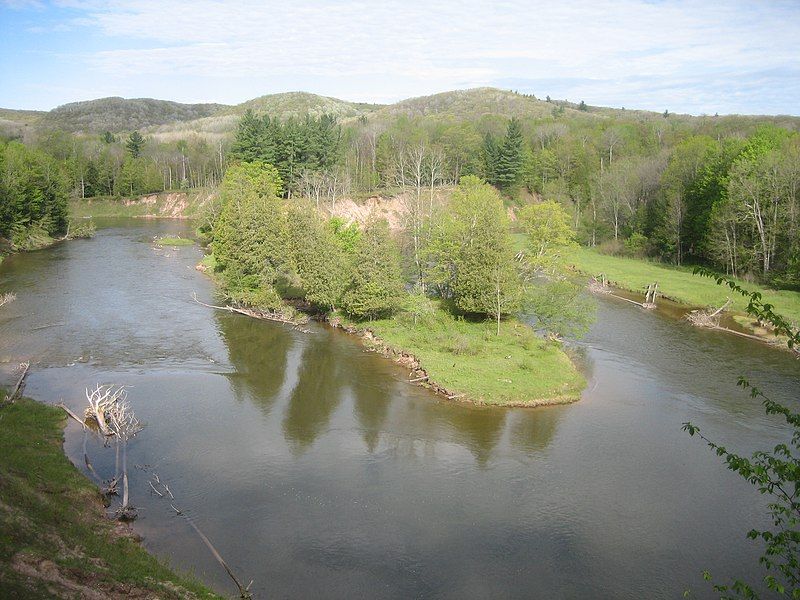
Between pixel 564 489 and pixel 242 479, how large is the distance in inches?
520

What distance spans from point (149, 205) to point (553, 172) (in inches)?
3050

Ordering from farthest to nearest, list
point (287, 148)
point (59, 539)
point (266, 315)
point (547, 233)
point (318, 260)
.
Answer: point (287, 148) < point (547, 233) < point (266, 315) < point (318, 260) < point (59, 539)

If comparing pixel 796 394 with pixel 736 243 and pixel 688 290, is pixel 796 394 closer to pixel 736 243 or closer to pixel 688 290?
pixel 688 290

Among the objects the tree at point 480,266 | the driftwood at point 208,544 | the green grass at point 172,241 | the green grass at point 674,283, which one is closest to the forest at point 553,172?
the green grass at point 674,283

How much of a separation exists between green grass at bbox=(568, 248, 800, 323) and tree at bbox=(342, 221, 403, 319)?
16896 mm

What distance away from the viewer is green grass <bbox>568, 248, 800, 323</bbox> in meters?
52.0

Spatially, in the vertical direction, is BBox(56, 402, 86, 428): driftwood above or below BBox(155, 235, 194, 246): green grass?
below

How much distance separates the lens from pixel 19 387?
30.6m

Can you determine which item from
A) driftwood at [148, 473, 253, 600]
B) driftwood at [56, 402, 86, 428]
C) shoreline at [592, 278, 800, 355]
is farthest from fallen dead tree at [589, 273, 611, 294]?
driftwood at [56, 402, 86, 428]

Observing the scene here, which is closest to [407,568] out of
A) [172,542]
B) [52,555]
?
[172,542]

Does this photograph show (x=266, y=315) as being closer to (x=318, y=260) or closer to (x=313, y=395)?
(x=318, y=260)

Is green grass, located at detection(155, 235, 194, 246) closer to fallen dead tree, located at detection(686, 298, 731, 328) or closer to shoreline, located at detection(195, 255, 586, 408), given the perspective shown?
shoreline, located at detection(195, 255, 586, 408)

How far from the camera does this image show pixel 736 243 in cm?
6097

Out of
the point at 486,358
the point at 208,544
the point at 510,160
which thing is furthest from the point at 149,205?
the point at 208,544
